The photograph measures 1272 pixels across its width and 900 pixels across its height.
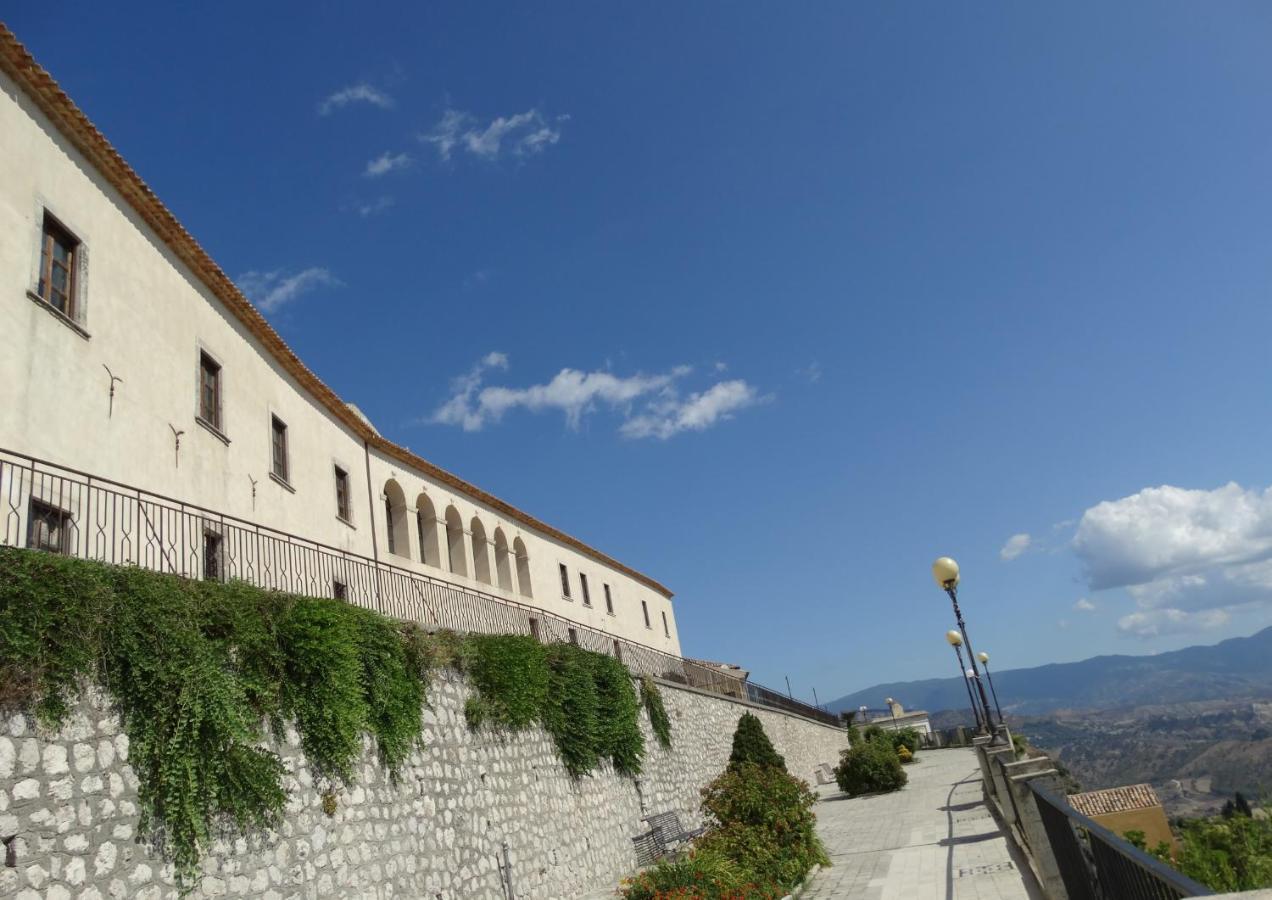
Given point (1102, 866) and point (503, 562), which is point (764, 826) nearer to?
point (1102, 866)

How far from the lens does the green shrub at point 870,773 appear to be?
30141mm

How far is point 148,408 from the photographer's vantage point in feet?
41.4

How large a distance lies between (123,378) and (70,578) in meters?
6.16

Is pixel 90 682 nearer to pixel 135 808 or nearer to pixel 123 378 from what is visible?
pixel 135 808

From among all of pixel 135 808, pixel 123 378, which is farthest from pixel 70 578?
pixel 123 378

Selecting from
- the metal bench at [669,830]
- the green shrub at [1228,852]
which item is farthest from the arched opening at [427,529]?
the green shrub at [1228,852]

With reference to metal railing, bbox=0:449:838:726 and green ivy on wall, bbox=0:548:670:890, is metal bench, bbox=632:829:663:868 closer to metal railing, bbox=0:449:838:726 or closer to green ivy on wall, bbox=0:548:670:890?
metal railing, bbox=0:449:838:726

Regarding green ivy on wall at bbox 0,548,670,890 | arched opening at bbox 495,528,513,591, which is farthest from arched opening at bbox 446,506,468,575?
green ivy on wall at bbox 0,548,670,890

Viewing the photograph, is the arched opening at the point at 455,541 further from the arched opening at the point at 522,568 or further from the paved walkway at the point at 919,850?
the paved walkway at the point at 919,850

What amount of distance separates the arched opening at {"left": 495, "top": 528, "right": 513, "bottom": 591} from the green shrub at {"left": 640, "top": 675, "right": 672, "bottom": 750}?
8.47 m

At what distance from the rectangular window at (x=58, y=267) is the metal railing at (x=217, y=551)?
2261 millimetres

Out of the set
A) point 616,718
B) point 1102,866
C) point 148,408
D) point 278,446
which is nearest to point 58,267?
point 148,408

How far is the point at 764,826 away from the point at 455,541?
14.1 m

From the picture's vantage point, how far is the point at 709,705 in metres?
26.4
